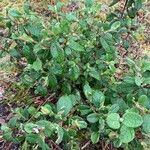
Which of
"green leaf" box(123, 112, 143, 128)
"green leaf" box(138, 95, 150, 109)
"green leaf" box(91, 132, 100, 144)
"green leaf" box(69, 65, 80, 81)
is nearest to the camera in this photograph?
"green leaf" box(123, 112, 143, 128)

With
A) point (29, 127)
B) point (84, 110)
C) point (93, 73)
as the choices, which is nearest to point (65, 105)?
point (84, 110)

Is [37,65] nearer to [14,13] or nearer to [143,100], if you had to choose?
[14,13]

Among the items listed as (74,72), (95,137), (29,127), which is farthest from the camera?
(74,72)

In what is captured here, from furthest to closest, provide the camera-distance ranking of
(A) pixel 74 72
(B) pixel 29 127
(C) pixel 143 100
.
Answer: (A) pixel 74 72 < (C) pixel 143 100 < (B) pixel 29 127

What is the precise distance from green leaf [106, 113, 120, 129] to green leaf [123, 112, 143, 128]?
0.10 feet

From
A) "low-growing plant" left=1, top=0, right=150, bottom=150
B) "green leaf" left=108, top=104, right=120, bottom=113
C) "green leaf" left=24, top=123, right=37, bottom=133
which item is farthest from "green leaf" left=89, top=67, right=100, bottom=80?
"green leaf" left=24, top=123, right=37, bottom=133

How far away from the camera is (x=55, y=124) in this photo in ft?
5.95

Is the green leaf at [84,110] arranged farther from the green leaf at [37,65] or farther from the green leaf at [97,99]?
the green leaf at [37,65]

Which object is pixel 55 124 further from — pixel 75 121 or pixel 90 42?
pixel 90 42

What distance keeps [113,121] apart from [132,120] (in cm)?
8

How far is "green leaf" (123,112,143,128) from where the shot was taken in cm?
176

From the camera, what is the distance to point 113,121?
1.80m

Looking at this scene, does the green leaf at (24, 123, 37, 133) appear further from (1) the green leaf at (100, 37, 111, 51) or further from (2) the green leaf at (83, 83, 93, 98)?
(1) the green leaf at (100, 37, 111, 51)

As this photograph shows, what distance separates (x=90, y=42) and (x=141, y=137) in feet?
1.80
